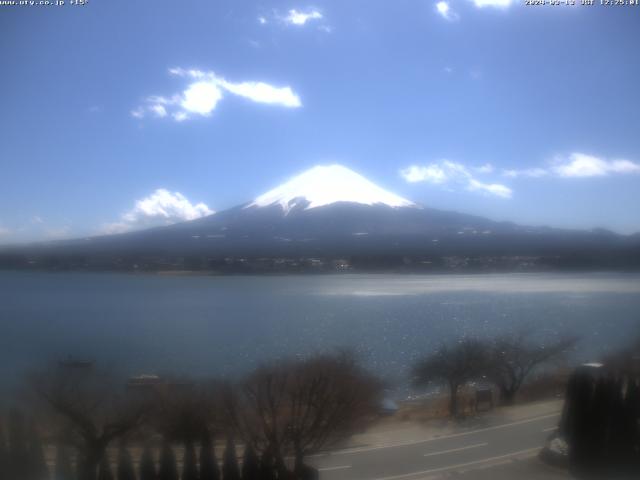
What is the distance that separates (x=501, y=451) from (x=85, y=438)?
9.09 feet

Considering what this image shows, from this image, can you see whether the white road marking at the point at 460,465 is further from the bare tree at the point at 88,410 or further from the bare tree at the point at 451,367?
the bare tree at the point at 88,410

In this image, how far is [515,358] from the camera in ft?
14.0

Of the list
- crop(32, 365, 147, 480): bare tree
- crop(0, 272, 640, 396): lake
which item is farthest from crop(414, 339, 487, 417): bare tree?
crop(32, 365, 147, 480): bare tree

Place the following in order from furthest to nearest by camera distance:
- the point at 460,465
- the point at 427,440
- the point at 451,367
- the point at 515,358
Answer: the point at 515,358
the point at 451,367
the point at 427,440
the point at 460,465

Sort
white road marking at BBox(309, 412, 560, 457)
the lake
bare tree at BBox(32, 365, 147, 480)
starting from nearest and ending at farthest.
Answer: bare tree at BBox(32, 365, 147, 480) → white road marking at BBox(309, 412, 560, 457) → the lake

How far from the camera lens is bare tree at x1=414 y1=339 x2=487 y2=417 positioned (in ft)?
13.3

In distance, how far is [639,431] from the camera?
3619 millimetres

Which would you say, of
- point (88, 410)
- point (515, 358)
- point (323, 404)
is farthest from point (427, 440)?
point (88, 410)

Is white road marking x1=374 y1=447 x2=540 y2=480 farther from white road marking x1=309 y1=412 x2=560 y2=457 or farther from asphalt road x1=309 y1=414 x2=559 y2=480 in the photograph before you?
white road marking x1=309 y1=412 x2=560 y2=457

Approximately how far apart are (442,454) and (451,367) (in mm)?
876

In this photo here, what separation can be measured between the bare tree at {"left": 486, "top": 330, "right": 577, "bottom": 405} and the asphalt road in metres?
0.54

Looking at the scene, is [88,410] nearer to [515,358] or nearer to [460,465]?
[460,465]

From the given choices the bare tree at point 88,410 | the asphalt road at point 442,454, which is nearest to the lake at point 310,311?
the bare tree at point 88,410

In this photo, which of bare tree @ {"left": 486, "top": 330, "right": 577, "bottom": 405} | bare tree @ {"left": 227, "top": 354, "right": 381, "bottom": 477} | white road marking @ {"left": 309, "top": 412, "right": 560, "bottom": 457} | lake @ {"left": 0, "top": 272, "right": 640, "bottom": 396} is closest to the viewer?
bare tree @ {"left": 227, "top": 354, "right": 381, "bottom": 477}
